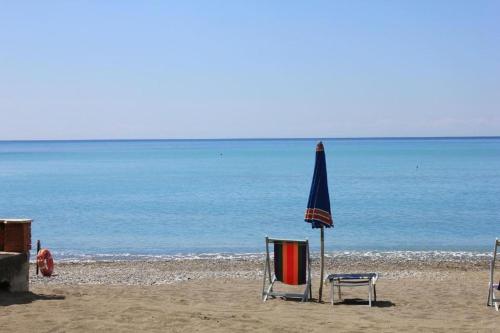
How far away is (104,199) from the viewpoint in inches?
1702

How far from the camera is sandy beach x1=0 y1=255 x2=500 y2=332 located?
7.23 m

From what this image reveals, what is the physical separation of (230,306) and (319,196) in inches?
80.2

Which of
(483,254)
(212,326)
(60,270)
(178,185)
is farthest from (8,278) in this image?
(178,185)

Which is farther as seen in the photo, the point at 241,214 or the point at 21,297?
the point at 241,214

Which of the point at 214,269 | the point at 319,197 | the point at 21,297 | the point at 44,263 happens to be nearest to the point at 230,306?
the point at 319,197

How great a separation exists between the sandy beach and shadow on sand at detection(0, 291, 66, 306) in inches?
0.5

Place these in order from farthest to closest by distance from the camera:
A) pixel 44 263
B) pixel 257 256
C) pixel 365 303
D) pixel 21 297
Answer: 1. pixel 257 256
2. pixel 44 263
3. pixel 365 303
4. pixel 21 297

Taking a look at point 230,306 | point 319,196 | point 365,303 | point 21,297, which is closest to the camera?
point 21,297

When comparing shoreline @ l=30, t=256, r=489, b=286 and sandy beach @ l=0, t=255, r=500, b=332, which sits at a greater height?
sandy beach @ l=0, t=255, r=500, b=332

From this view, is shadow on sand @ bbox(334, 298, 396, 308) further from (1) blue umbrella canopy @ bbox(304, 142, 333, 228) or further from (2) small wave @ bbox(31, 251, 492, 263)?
(2) small wave @ bbox(31, 251, 492, 263)

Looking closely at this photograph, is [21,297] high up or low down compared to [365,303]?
up

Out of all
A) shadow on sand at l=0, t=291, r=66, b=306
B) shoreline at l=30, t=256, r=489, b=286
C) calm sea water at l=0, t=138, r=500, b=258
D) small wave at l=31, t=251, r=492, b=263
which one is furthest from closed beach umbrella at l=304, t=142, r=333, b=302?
calm sea water at l=0, t=138, r=500, b=258

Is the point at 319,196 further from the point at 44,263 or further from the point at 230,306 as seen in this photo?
the point at 44,263

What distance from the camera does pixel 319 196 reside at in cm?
957
